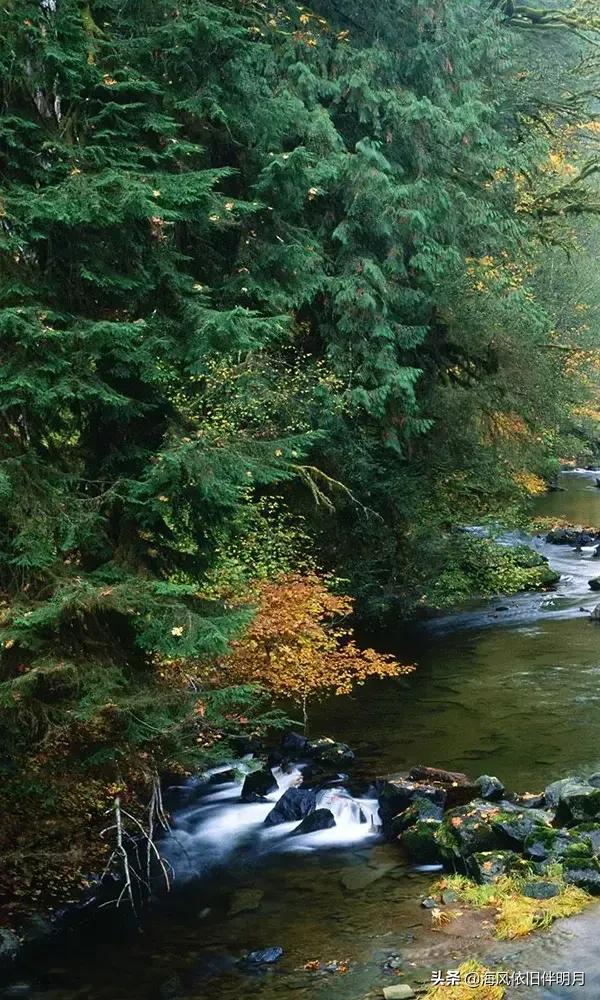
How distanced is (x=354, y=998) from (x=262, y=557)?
6485 millimetres

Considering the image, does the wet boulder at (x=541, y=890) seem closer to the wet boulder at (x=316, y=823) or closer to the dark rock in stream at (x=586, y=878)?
the dark rock in stream at (x=586, y=878)

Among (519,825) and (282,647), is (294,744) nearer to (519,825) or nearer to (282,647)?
(282,647)

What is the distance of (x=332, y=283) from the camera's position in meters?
15.3

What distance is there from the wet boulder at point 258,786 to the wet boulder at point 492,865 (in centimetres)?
337

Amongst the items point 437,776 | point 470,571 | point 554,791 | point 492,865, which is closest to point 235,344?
point 437,776

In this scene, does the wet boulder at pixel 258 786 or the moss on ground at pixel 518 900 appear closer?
the moss on ground at pixel 518 900

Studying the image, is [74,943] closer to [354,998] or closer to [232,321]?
[354,998]

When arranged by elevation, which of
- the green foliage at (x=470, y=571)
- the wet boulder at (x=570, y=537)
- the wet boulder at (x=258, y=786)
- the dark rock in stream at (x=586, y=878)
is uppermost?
the dark rock in stream at (x=586, y=878)

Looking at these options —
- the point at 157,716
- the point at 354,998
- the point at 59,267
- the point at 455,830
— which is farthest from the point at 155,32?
the point at 354,998

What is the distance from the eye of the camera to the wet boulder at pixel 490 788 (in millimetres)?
11195

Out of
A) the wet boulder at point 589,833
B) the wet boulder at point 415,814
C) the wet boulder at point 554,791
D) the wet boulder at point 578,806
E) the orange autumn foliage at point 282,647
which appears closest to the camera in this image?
the wet boulder at point 589,833

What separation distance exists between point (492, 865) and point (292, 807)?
9.47 feet

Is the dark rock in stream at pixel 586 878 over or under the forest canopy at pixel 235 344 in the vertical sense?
under

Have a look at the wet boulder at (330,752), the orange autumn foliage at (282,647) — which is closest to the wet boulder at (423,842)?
the orange autumn foliage at (282,647)
